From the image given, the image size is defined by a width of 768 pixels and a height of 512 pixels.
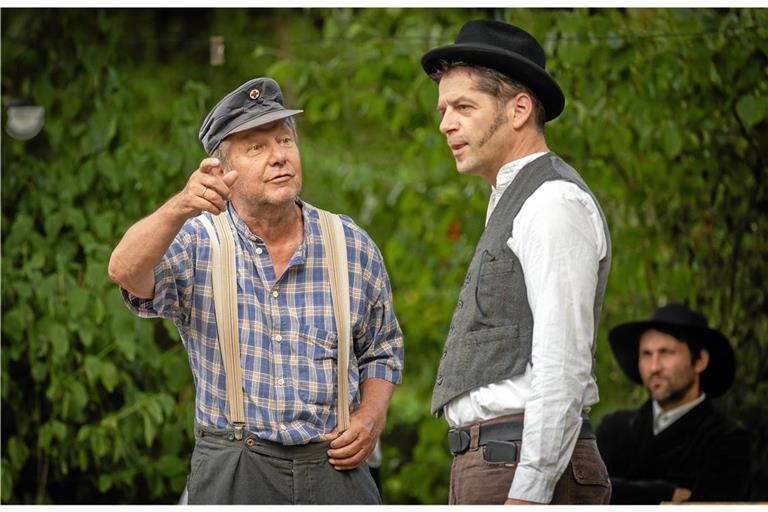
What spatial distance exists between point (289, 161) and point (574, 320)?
684mm

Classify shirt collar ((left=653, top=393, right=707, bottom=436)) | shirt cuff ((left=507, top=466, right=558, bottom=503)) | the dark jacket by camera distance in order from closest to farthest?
shirt cuff ((left=507, top=466, right=558, bottom=503))
the dark jacket
shirt collar ((left=653, top=393, right=707, bottom=436))

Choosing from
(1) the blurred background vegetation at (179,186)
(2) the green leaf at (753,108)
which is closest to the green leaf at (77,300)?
(1) the blurred background vegetation at (179,186)

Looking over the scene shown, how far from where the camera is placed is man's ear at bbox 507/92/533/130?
96.3 inches

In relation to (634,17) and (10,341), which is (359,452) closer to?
(10,341)

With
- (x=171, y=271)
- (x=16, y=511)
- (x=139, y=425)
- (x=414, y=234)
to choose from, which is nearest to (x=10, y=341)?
(x=139, y=425)

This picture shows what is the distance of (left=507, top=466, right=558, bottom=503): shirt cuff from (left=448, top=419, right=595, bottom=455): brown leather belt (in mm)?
103

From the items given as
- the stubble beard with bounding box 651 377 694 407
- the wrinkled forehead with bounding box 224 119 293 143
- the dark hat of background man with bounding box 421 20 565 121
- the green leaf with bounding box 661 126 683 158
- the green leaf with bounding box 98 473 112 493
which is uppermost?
the green leaf with bounding box 661 126 683 158

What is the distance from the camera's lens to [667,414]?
450 cm

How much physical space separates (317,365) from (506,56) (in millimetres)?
715

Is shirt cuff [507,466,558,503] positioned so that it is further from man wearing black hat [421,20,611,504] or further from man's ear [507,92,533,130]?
man's ear [507,92,533,130]

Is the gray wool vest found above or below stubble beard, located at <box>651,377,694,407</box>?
above

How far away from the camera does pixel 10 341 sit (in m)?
4.61

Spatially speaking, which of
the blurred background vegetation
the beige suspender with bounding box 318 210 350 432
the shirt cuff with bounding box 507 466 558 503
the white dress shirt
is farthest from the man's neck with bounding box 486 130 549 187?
the blurred background vegetation

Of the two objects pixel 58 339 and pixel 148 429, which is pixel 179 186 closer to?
pixel 58 339
